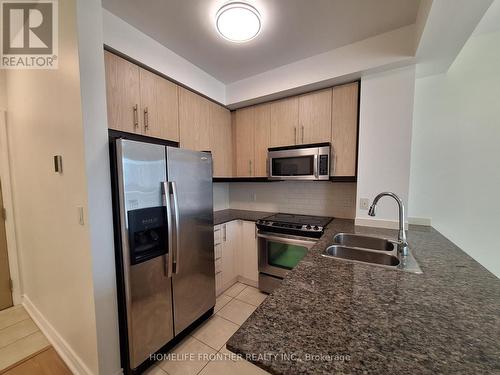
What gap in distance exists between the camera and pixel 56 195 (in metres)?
1.48

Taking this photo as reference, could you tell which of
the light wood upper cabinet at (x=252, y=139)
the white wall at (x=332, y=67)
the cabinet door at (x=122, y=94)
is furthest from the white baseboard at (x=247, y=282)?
the white wall at (x=332, y=67)

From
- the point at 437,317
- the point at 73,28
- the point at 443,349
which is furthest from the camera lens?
the point at 73,28

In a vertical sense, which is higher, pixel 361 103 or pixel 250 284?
pixel 361 103

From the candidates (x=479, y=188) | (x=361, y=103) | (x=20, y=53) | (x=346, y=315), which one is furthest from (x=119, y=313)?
(x=479, y=188)

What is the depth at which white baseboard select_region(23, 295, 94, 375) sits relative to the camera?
140 cm

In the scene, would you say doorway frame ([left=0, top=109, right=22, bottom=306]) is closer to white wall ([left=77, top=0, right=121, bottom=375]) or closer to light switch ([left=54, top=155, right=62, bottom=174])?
light switch ([left=54, top=155, right=62, bottom=174])

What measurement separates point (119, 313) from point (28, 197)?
5.39 ft

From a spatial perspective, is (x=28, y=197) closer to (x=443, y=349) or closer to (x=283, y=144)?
(x=283, y=144)

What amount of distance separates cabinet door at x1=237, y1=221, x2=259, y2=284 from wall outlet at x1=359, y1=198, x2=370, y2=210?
4.02 ft

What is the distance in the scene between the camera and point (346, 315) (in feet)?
2.24

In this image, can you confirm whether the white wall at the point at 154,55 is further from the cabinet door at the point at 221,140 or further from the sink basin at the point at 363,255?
the sink basin at the point at 363,255

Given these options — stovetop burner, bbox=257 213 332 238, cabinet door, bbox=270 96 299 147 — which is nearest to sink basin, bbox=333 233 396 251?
stovetop burner, bbox=257 213 332 238

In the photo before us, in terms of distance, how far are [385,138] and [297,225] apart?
1.19 m

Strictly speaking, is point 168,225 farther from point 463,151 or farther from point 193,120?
point 463,151
